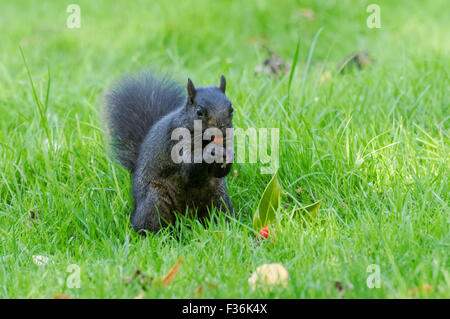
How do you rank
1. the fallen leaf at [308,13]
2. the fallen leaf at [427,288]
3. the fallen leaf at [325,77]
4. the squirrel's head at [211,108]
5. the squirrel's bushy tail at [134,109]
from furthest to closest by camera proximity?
the fallen leaf at [308,13] < the fallen leaf at [325,77] < the squirrel's bushy tail at [134,109] < the squirrel's head at [211,108] < the fallen leaf at [427,288]

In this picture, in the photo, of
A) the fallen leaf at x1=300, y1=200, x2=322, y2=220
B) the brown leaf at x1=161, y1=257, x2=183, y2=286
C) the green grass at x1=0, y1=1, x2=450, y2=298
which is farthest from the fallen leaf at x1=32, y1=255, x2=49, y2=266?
the fallen leaf at x1=300, y1=200, x2=322, y2=220

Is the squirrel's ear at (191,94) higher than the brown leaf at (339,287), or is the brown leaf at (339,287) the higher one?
the squirrel's ear at (191,94)

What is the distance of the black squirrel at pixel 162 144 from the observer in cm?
220

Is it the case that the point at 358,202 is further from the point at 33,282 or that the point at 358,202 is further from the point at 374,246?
the point at 33,282

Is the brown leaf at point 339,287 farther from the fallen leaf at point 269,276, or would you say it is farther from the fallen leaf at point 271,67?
the fallen leaf at point 271,67

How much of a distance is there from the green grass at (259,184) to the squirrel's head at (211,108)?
1.23 feet

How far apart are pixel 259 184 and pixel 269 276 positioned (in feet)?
2.55

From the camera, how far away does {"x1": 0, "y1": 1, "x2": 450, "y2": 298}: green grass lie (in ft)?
6.36

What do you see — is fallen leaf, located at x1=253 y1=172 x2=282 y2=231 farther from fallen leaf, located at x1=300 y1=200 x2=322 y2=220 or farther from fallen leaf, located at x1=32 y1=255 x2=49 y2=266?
fallen leaf, located at x1=32 y1=255 x2=49 y2=266

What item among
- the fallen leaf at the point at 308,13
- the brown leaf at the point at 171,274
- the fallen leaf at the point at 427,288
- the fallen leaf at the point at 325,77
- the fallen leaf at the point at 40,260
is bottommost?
the fallen leaf at the point at 40,260

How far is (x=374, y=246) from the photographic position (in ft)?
6.70

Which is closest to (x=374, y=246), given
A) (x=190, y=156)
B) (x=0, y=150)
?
(x=190, y=156)

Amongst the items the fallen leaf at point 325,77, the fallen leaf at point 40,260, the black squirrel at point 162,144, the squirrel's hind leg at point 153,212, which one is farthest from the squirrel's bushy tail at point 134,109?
the fallen leaf at point 325,77

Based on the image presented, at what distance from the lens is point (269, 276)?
190 centimetres
